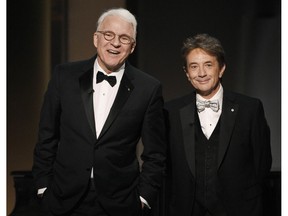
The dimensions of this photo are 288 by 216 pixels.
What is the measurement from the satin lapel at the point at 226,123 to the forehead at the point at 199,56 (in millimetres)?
300

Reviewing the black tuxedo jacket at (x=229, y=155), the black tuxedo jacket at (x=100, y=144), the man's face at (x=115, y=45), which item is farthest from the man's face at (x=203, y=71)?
the man's face at (x=115, y=45)

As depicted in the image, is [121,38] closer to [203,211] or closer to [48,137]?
[48,137]

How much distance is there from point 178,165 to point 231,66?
1015mm

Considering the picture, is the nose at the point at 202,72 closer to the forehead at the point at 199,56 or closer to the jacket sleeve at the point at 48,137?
the forehead at the point at 199,56

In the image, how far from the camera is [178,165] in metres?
3.57

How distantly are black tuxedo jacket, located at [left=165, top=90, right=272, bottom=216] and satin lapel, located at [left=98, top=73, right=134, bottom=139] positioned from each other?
0.47 metres

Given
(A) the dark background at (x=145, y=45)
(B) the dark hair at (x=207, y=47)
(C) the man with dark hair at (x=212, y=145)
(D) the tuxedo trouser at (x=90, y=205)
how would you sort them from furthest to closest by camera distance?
(A) the dark background at (x=145, y=45)
(B) the dark hair at (x=207, y=47)
(C) the man with dark hair at (x=212, y=145)
(D) the tuxedo trouser at (x=90, y=205)

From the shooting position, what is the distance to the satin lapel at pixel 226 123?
3494mm

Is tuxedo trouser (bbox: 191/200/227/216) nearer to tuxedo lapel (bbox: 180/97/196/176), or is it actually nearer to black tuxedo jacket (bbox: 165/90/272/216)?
Answer: black tuxedo jacket (bbox: 165/90/272/216)

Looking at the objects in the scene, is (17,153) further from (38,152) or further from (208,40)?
(208,40)

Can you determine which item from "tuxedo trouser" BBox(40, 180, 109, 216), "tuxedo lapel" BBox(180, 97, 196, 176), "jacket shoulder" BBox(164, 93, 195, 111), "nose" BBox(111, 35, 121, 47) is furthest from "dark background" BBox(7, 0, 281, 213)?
"tuxedo trouser" BBox(40, 180, 109, 216)

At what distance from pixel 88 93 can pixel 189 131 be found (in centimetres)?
72
